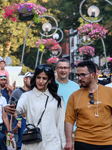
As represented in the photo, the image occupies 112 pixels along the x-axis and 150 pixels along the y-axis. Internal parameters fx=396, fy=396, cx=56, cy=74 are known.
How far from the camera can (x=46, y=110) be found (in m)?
4.68

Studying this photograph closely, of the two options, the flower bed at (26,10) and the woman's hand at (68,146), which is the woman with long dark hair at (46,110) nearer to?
the woman's hand at (68,146)

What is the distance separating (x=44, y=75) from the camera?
492cm

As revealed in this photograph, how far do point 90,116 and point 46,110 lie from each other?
0.53 meters

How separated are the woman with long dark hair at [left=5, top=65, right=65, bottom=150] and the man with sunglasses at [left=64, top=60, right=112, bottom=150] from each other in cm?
13

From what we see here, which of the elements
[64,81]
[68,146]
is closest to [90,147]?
[68,146]

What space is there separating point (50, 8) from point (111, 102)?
33.5 metres

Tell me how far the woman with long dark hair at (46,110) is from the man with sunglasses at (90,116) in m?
0.13

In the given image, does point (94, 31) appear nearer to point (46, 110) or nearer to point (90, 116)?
point (90, 116)

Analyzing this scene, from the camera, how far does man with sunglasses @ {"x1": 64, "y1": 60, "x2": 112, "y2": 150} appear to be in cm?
470

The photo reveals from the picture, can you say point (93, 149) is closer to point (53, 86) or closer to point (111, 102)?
point (111, 102)

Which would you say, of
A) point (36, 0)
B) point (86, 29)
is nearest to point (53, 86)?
point (86, 29)

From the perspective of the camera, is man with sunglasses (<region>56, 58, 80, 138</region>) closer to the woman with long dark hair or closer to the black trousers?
the woman with long dark hair

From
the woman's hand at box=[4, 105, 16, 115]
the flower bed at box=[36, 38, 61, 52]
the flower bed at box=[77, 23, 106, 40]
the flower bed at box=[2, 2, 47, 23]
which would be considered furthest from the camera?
the flower bed at box=[36, 38, 61, 52]

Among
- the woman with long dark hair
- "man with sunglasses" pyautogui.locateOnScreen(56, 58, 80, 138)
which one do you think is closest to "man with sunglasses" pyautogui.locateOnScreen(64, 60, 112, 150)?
the woman with long dark hair
